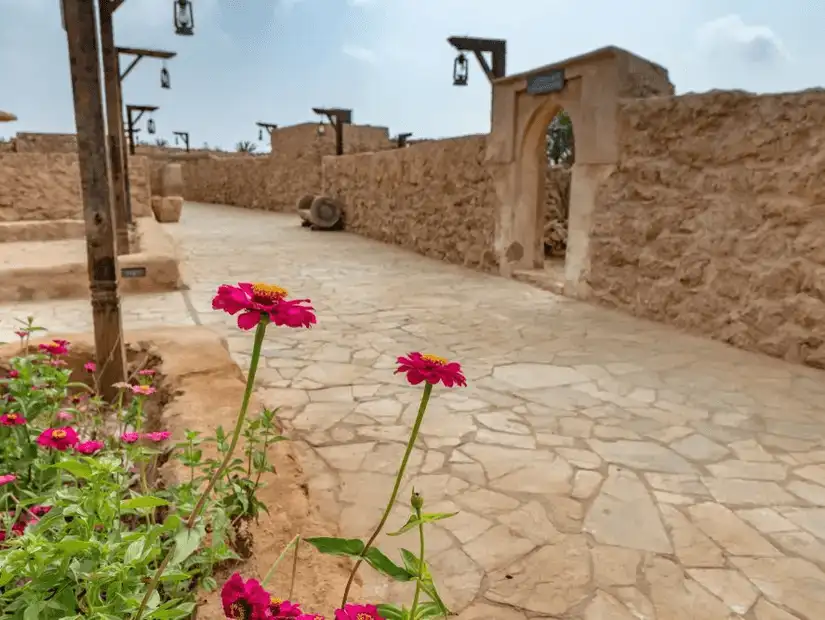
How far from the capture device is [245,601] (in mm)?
1037

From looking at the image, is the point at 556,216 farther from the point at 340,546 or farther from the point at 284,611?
the point at 284,611

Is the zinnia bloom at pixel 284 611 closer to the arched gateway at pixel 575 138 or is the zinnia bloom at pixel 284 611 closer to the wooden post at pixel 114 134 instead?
the arched gateway at pixel 575 138

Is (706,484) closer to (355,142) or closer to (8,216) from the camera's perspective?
(8,216)

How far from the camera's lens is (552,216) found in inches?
368

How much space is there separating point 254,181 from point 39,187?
37.5 feet

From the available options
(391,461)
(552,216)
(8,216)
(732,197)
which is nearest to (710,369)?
(732,197)

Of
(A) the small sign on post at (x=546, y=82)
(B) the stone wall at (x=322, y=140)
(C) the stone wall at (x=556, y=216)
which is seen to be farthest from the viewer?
(B) the stone wall at (x=322, y=140)

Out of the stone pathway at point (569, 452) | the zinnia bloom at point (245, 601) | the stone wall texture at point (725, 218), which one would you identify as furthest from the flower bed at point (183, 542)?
the stone wall texture at point (725, 218)

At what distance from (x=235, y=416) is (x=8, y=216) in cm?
931

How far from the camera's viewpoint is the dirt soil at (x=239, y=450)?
1.60 meters

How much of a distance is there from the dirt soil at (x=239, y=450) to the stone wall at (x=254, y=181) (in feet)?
49.5

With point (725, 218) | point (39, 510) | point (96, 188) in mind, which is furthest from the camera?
point (725, 218)

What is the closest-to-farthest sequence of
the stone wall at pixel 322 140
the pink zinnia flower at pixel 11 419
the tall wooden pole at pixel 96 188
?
the pink zinnia flower at pixel 11 419
the tall wooden pole at pixel 96 188
the stone wall at pixel 322 140

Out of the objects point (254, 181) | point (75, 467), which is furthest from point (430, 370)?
point (254, 181)
